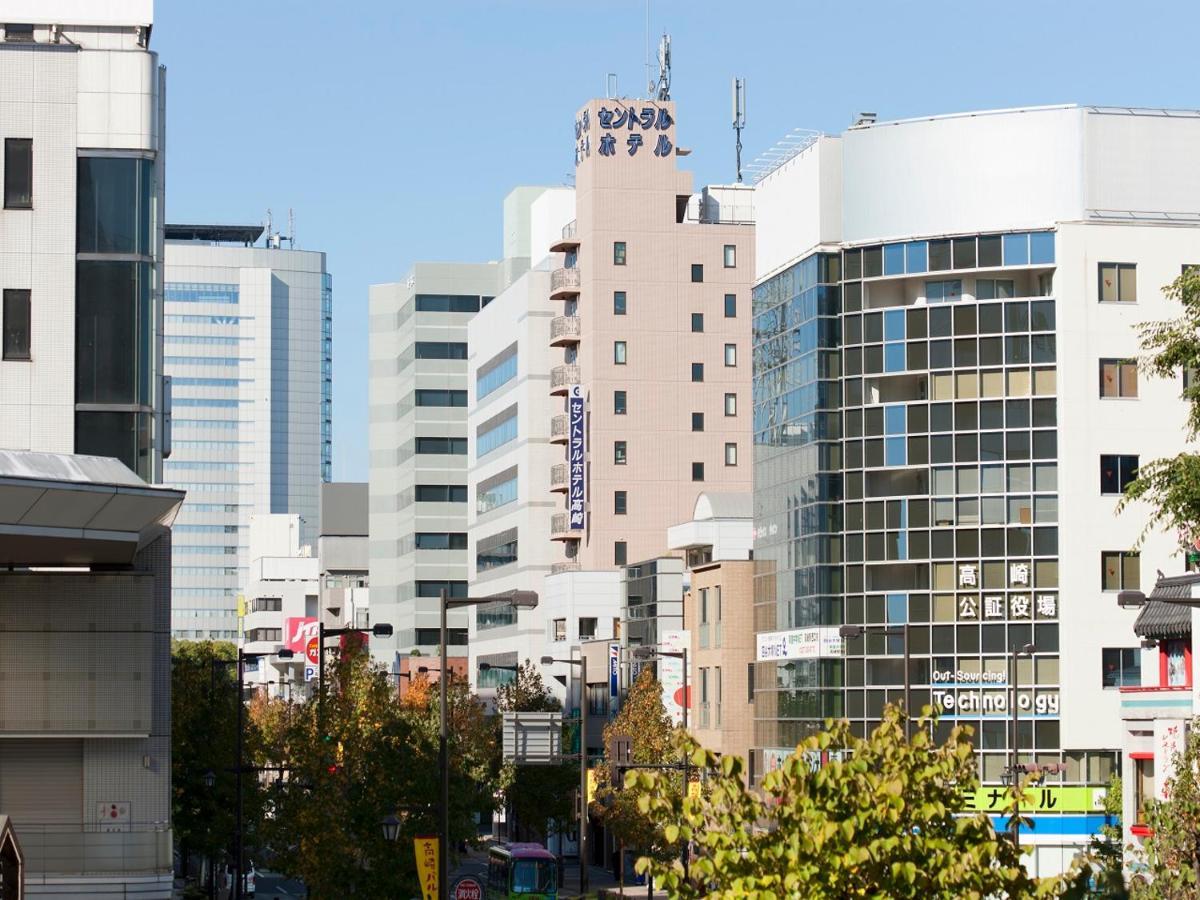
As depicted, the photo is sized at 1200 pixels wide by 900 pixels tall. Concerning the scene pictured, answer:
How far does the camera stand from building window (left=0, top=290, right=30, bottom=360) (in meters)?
47.6

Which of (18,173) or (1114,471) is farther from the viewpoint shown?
(1114,471)

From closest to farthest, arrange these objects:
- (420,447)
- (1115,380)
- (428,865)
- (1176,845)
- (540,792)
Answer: (1176,845), (428,865), (1115,380), (540,792), (420,447)

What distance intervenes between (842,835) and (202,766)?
6552 cm

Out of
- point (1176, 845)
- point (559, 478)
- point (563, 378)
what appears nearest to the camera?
point (1176, 845)

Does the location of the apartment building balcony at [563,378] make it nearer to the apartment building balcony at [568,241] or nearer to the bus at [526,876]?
the apartment building balcony at [568,241]

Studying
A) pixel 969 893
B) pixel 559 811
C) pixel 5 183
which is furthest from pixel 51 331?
pixel 559 811

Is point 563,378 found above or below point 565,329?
below

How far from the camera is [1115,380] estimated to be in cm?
8381

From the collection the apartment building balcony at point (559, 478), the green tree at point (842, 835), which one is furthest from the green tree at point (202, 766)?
the green tree at point (842, 835)

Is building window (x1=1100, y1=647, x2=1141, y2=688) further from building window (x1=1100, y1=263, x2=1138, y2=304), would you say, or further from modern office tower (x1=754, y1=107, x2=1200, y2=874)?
building window (x1=1100, y1=263, x2=1138, y2=304)

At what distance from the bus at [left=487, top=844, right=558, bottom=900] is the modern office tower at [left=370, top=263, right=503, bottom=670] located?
81.6 meters

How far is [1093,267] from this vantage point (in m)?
83.6

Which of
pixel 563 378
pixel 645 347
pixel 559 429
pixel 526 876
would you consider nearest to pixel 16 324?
pixel 526 876

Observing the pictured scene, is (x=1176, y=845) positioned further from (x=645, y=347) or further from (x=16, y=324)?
(x=645, y=347)
